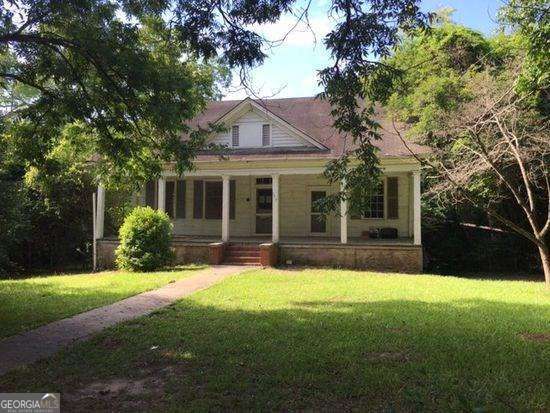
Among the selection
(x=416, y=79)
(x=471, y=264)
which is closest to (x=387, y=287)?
(x=471, y=264)

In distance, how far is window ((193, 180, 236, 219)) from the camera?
68.7ft

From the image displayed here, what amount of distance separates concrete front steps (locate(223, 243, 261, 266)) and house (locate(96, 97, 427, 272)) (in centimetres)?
3

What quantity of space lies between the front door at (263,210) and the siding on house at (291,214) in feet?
0.68

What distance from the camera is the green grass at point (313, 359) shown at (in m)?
4.93

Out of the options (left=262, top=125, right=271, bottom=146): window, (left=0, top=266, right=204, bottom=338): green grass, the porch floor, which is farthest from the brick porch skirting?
(left=262, top=125, right=271, bottom=146): window

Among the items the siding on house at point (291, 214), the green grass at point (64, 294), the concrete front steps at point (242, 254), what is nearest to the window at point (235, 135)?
the siding on house at point (291, 214)

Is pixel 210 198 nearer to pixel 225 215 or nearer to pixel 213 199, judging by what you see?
pixel 213 199

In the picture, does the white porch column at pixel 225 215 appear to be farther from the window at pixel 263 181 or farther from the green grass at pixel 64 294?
the window at pixel 263 181

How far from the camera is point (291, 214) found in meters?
20.6

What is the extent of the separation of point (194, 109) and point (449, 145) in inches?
359

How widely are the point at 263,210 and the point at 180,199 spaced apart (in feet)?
11.9

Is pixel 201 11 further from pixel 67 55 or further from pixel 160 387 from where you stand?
pixel 160 387

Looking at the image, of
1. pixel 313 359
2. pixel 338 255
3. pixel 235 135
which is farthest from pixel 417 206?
pixel 313 359

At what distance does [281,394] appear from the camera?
198 inches
